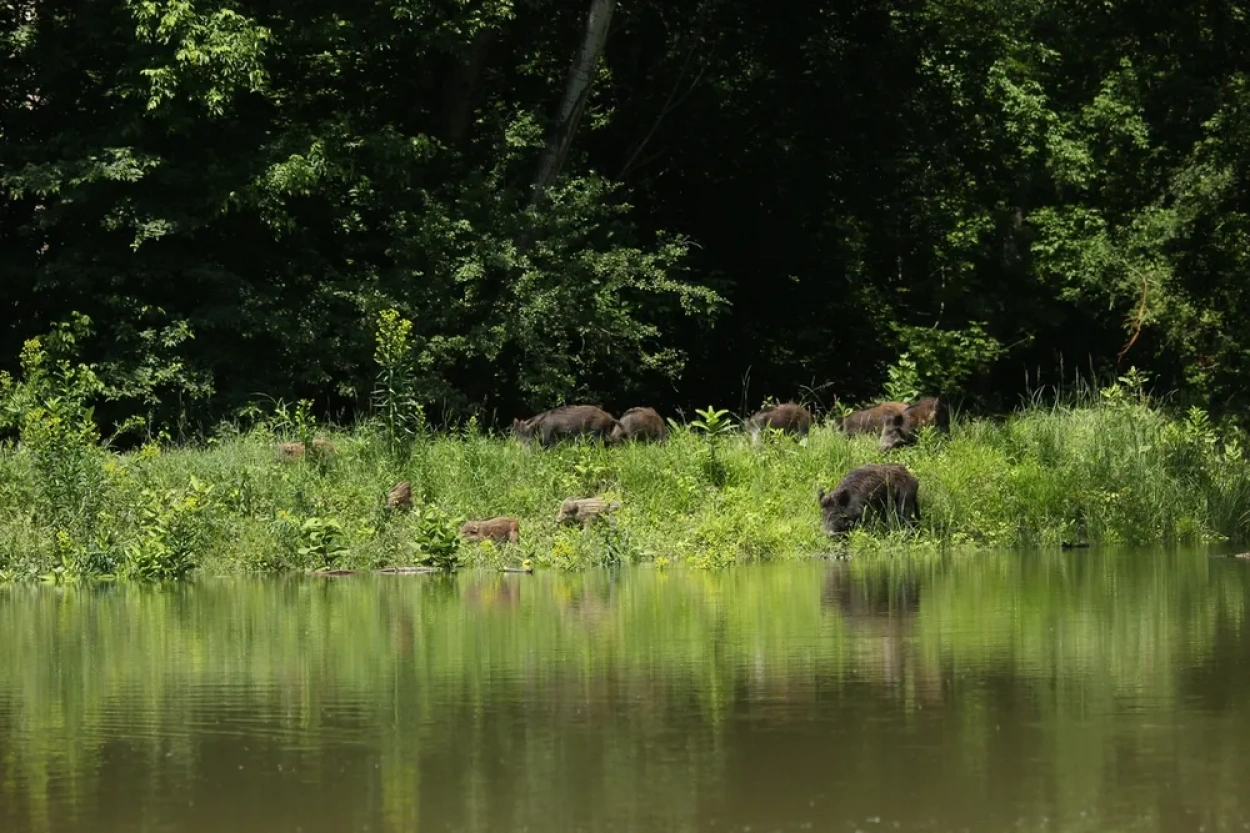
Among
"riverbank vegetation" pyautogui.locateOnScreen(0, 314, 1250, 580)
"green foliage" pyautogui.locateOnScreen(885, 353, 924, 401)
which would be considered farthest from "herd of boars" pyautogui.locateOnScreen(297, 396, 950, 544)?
"green foliage" pyautogui.locateOnScreen(885, 353, 924, 401)

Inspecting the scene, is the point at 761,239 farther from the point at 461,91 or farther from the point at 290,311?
the point at 290,311

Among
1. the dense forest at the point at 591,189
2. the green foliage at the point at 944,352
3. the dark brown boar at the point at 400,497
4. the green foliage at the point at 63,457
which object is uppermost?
the dense forest at the point at 591,189

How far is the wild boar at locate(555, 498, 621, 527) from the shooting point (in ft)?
60.8

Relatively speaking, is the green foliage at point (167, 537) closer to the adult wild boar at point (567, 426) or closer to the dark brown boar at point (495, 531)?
the dark brown boar at point (495, 531)

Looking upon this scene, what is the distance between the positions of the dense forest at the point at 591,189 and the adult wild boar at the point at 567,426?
5768 mm

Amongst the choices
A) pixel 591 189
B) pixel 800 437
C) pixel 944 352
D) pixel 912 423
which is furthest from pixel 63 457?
pixel 944 352

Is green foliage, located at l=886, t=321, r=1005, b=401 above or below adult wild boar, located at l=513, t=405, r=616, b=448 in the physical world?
above

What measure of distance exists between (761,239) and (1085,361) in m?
13.3

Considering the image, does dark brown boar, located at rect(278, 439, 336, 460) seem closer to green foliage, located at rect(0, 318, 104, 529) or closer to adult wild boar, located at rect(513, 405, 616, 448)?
green foliage, located at rect(0, 318, 104, 529)

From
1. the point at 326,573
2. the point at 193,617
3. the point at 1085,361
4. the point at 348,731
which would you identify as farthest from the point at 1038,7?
the point at 348,731

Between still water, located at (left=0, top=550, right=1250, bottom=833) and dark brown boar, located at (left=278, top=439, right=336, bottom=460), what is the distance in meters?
5.60

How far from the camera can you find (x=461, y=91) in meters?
31.9

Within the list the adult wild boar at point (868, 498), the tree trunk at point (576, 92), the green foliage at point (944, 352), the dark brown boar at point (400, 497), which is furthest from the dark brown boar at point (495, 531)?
the green foliage at point (944, 352)

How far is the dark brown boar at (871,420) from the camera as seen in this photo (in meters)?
21.6
